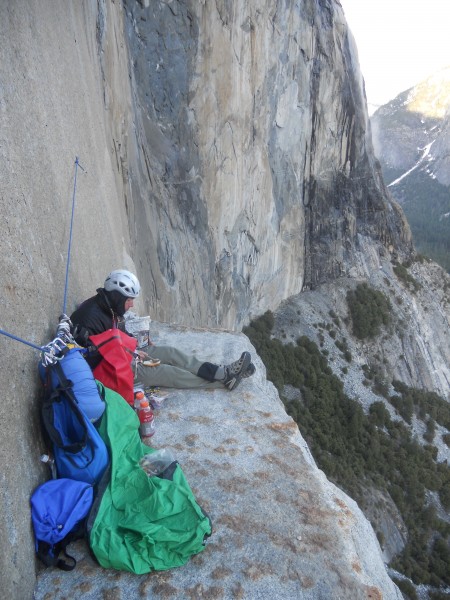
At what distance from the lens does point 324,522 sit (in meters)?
4.24

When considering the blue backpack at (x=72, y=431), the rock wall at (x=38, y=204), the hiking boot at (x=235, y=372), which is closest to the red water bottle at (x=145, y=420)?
the blue backpack at (x=72, y=431)

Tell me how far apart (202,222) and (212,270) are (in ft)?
9.95

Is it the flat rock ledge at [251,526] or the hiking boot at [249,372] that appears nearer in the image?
the flat rock ledge at [251,526]

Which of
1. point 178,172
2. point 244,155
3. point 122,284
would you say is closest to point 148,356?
point 122,284

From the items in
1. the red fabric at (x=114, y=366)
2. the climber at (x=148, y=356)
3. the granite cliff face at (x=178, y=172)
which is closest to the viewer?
the granite cliff face at (x=178, y=172)

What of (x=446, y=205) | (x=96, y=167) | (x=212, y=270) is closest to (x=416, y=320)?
(x=212, y=270)

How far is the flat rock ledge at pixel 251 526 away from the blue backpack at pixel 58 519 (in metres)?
0.12

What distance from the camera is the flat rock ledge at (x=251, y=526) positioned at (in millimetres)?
3379

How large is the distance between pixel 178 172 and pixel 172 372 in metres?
13.9

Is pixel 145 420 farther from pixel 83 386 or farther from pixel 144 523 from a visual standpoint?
pixel 144 523

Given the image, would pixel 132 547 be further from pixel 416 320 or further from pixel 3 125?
pixel 416 320

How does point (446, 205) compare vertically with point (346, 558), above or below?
above

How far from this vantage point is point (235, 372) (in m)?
6.49

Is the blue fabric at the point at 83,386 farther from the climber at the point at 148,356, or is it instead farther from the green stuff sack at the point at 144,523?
the climber at the point at 148,356
